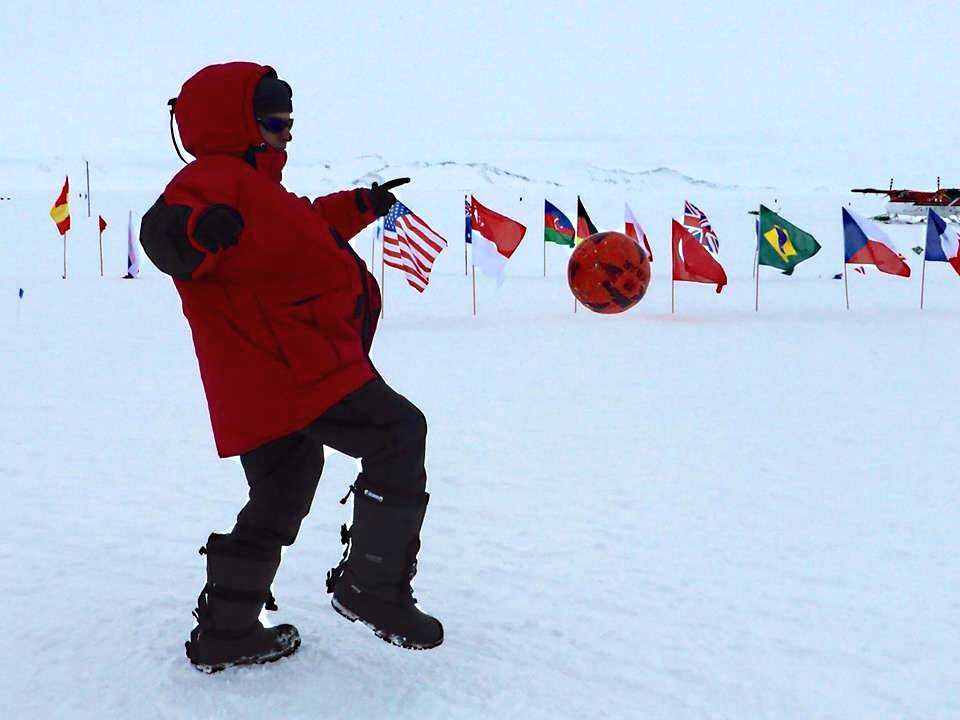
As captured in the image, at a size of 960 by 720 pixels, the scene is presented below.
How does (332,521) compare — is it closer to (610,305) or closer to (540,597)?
(540,597)

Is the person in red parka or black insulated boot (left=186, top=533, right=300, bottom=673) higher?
the person in red parka

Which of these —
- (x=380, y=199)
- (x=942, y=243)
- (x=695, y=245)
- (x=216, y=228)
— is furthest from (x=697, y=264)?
(x=216, y=228)

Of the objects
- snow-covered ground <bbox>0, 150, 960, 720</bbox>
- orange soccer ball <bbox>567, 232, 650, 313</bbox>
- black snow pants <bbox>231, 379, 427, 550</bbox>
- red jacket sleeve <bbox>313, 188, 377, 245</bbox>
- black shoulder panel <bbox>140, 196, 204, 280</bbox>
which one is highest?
red jacket sleeve <bbox>313, 188, 377, 245</bbox>

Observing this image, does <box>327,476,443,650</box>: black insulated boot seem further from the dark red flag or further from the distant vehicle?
the distant vehicle

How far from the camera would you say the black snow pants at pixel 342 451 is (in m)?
2.54

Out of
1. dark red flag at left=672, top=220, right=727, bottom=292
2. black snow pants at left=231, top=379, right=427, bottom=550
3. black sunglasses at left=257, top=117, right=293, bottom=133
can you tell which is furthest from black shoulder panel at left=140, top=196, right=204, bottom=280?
dark red flag at left=672, top=220, right=727, bottom=292

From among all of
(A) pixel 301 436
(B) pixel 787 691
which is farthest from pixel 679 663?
(A) pixel 301 436

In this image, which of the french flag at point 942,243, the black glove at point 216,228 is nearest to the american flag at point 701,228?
the french flag at point 942,243

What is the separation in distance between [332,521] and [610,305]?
22.7 feet

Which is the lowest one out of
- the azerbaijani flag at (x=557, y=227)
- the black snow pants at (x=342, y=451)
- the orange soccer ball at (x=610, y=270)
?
the black snow pants at (x=342, y=451)

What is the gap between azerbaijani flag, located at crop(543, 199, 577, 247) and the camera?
1513 centimetres

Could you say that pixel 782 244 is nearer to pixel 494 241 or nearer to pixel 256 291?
pixel 494 241

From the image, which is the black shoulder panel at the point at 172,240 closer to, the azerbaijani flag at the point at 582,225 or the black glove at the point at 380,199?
the black glove at the point at 380,199

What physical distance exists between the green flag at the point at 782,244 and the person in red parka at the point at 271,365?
1170 cm
